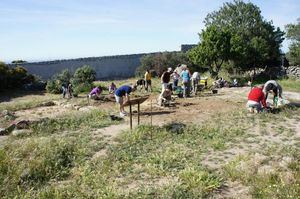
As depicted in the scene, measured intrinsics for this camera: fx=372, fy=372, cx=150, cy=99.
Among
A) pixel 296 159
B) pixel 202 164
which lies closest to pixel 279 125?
pixel 296 159

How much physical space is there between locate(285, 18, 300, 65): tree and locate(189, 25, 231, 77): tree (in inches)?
250

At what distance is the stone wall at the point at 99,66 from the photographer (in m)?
29.0

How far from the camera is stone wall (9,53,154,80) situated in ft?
95.1

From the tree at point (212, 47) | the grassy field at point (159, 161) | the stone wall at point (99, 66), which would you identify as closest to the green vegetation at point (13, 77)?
the stone wall at point (99, 66)

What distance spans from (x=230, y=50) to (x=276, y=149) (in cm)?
1757

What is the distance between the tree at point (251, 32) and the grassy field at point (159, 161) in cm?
1760

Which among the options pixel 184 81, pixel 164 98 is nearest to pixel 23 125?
pixel 164 98

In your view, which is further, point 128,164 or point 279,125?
point 279,125

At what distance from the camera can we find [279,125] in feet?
38.3

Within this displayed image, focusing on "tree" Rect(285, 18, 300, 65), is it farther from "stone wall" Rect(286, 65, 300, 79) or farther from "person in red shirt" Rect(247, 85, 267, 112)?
"person in red shirt" Rect(247, 85, 267, 112)

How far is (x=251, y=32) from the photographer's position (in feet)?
106

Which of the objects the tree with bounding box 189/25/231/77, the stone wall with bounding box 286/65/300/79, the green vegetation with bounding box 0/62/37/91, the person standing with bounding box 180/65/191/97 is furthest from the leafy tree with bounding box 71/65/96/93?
the stone wall with bounding box 286/65/300/79

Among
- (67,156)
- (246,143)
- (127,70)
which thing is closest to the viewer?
(67,156)

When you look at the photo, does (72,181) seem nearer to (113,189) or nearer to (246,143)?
(113,189)
